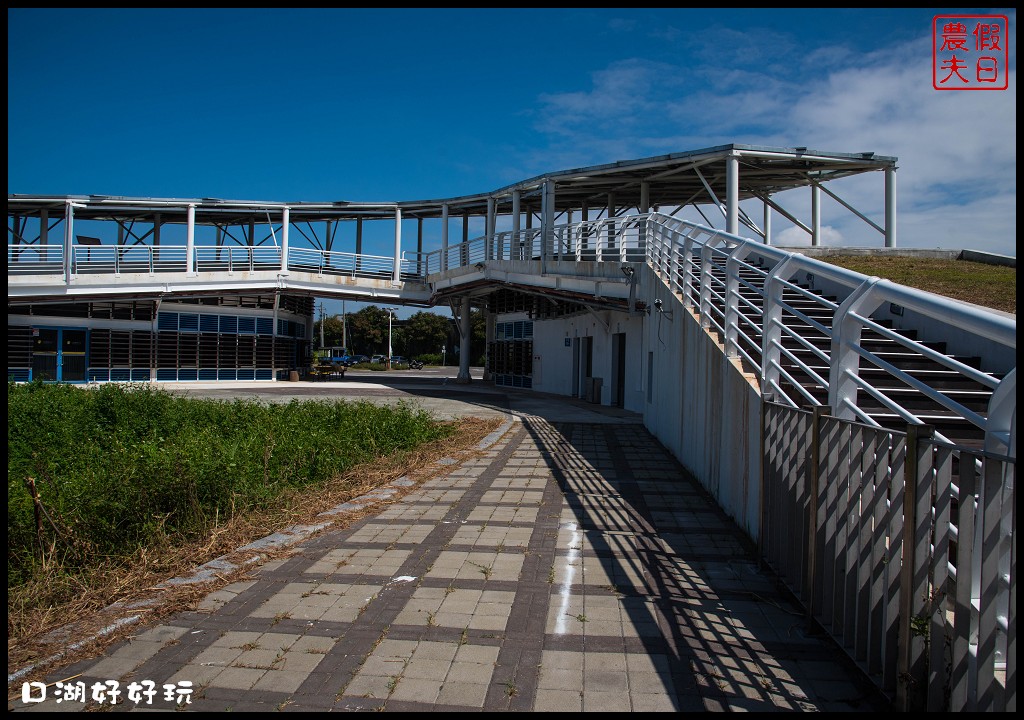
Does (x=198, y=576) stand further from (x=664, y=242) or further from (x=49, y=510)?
(x=664, y=242)

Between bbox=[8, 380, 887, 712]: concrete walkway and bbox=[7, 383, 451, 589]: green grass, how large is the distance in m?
1.39

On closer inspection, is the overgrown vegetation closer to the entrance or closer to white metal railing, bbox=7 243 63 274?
white metal railing, bbox=7 243 63 274

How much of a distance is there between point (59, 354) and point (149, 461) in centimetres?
2256

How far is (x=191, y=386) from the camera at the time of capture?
25.6m

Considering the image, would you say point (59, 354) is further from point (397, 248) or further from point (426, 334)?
point (426, 334)

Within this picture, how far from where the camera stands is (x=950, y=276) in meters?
10.6

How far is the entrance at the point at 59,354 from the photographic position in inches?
977

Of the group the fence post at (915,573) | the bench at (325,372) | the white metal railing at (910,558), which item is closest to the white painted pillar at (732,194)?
the white metal railing at (910,558)

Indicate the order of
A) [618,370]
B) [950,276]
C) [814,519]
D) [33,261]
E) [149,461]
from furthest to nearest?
[33,261] → [618,370] → [950,276] → [149,461] → [814,519]

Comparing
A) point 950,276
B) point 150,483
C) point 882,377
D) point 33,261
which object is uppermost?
point 33,261

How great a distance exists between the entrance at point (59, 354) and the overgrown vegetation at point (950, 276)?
25506mm

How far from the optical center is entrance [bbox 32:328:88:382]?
2481 cm

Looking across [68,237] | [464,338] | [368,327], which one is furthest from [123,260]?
[368,327]

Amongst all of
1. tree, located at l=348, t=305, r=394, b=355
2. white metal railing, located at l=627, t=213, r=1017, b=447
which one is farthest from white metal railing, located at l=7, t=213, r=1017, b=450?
tree, located at l=348, t=305, r=394, b=355
